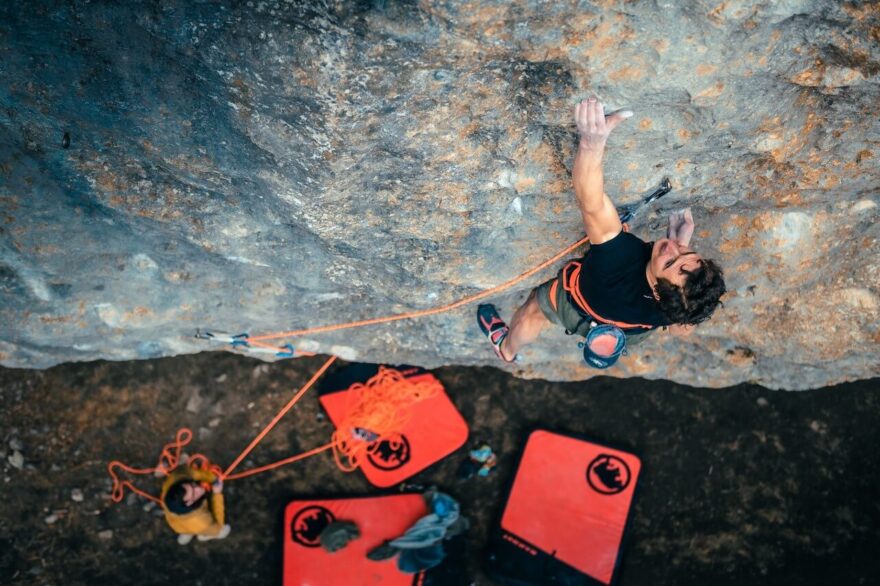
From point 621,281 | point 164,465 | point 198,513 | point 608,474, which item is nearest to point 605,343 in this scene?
point 621,281

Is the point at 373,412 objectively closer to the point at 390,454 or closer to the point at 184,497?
the point at 390,454

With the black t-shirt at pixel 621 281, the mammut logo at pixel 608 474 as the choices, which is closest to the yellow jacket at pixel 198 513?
the mammut logo at pixel 608 474

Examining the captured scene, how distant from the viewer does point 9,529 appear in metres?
4.37

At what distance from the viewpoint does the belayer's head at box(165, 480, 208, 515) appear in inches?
159

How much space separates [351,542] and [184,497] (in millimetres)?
1168

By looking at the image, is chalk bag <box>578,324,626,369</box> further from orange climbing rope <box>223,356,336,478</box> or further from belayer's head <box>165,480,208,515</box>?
belayer's head <box>165,480,208,515</box>

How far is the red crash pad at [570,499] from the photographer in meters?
4.48

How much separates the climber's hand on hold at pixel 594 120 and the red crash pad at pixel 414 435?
8.66ft

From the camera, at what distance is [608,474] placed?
455 cm

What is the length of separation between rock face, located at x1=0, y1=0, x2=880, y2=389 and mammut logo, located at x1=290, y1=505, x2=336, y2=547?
1446 millimetres

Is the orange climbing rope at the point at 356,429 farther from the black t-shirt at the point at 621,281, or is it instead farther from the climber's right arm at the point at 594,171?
the climber's right arm at the point at 594,171

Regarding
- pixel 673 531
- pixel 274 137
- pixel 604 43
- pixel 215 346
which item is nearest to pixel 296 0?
pixel 274 137

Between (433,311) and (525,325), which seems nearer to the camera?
(433,311)

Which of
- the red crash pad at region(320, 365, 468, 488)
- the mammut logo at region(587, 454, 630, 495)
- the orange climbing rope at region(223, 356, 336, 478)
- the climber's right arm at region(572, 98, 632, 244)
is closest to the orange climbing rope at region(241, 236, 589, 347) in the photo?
the climber's right arm at region(572, 98, 632, 244)
